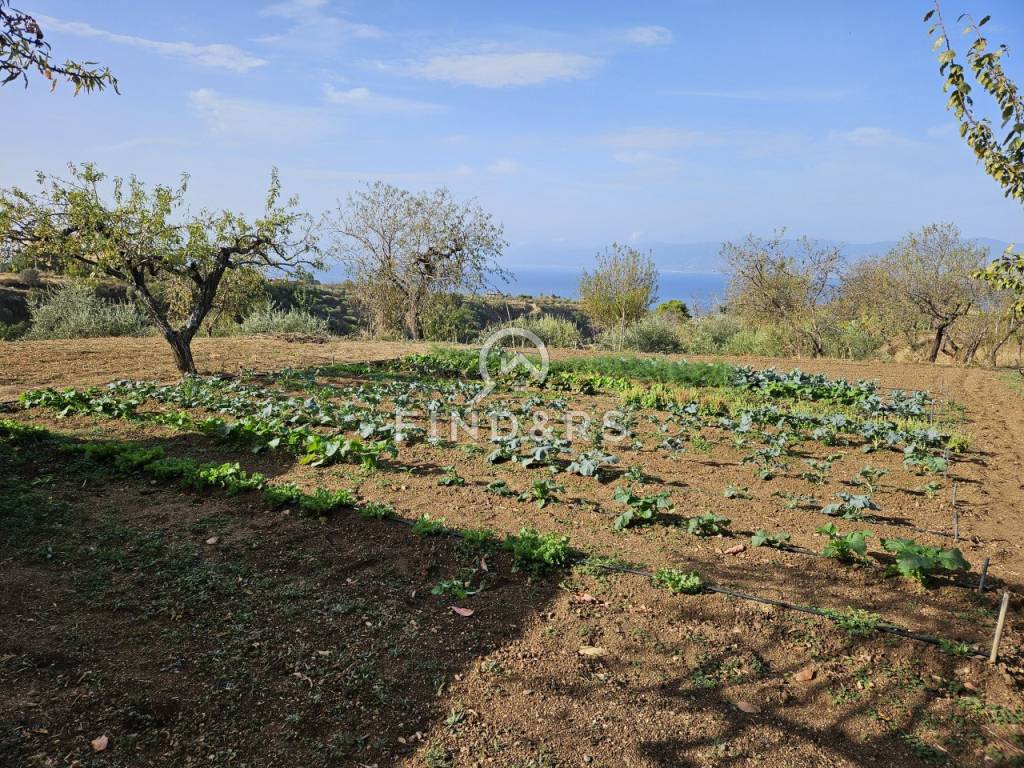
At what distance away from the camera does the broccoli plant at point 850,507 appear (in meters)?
4.89

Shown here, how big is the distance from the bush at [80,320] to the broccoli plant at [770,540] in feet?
54.3

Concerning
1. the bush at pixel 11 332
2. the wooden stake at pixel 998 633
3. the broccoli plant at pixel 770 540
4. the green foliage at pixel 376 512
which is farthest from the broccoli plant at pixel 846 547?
the bush at pixel 11 332

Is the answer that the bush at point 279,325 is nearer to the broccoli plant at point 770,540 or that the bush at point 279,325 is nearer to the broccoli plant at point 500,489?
the broccoli plant at point 500,489

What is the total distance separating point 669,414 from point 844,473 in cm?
242

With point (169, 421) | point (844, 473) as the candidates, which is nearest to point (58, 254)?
point (169, 421)

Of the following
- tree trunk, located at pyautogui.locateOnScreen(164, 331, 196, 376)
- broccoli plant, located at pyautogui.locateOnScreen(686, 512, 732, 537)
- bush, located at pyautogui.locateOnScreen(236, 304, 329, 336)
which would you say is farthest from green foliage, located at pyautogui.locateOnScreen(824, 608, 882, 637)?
bush, located at pyautogui.locateOnScreen(236, 304, 329, 336)

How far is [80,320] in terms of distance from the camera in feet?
52.2

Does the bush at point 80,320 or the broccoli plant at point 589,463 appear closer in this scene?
the broccoli plant at point 589,463

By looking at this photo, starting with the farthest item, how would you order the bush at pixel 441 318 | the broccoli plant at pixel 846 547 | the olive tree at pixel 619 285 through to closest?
the olive tree at pixel 619 285 < the bush at pixel 441 318 < the broccoli plant at pixel 846 547

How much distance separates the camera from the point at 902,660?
10.9 ft

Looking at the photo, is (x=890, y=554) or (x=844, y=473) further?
(x=844, y=473)

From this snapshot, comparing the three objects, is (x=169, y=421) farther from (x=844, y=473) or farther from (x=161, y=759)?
(x=844, y=473)

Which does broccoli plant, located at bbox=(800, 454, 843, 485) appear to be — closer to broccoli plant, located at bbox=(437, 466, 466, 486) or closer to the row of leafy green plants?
the row of leafy green plants

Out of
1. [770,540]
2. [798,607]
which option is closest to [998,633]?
[798,607]
